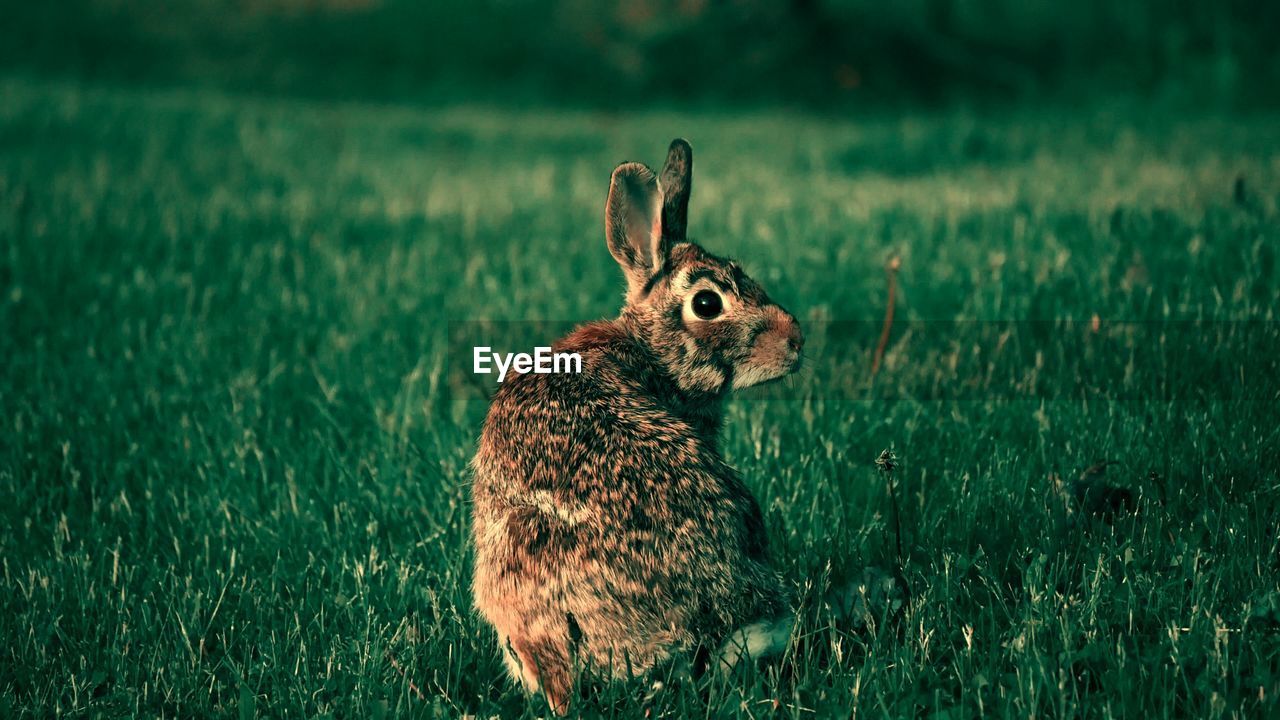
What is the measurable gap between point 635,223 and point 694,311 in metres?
0.37

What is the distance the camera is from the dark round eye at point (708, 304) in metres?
3.12

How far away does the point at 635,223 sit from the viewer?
3.30 m

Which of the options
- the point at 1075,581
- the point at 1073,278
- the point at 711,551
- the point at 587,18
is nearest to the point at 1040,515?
the point at 1075,581

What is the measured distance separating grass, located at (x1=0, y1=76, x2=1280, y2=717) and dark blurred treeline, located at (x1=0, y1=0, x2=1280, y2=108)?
229 inches

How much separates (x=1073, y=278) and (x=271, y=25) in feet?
49.7

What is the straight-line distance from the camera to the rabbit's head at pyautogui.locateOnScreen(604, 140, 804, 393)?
10.2ft

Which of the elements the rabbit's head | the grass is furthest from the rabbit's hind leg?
the rabbit's head

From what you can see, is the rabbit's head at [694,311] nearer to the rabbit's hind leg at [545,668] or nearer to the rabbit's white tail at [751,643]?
the rabbit's white tail at [751,643]

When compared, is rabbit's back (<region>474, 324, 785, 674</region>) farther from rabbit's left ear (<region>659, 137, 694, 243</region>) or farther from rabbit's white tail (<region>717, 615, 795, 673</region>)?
rabbit's left ear (<region>659, 137, 694, 243</region>)

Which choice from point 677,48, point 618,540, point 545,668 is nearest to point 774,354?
point 618,540

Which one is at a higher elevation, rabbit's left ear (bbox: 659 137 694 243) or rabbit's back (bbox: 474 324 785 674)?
rabbit's left ear (bbox: 659 137 694 243)

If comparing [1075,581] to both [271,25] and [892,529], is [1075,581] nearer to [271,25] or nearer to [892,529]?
[892,529]

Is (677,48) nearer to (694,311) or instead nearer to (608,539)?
(694,311)

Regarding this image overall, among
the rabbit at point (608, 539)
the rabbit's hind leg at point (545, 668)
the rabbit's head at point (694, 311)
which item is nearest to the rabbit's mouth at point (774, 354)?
the rabbit's head at point (694, 311)
